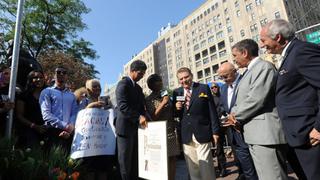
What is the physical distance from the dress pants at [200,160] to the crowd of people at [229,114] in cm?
1

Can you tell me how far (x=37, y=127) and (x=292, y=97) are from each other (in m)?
3.14

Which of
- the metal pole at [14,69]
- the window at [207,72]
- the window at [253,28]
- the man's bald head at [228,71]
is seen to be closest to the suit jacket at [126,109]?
the metal pole at [14,69]

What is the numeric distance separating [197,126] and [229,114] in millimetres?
481

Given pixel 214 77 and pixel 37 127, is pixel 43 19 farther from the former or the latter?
pixel 214 77

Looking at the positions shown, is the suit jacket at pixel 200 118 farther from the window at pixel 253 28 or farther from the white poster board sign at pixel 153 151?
the window at pixel 253 28

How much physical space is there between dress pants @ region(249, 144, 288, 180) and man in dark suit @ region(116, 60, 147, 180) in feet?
4.67

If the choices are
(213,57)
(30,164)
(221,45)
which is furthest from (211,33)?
(30,164)

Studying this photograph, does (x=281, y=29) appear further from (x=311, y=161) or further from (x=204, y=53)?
(x=204, y=53)

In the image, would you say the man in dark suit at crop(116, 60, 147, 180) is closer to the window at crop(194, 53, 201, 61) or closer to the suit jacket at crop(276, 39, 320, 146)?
the suit jacket at crop(276, 39, 320, 146)

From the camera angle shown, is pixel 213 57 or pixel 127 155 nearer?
pixel 127 155

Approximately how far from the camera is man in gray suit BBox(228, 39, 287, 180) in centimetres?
242

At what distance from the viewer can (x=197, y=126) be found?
11.5 ft

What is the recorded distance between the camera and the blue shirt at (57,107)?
347 cm

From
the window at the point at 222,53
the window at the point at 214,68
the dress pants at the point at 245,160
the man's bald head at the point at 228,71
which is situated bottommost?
the dress pants at the point at 245,160
